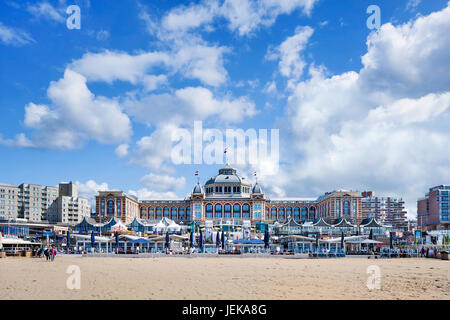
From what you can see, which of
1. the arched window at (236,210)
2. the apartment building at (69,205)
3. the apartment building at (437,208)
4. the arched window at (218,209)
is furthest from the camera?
the apartment building at (69,205)

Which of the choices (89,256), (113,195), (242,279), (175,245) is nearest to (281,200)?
(113,195)

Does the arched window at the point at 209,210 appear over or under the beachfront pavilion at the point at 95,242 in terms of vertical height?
over

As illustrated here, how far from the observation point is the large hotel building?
11675cm

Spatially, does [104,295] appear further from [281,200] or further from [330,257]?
[281,200]

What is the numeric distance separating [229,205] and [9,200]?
70396 millimetres

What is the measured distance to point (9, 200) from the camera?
13900 centimetres

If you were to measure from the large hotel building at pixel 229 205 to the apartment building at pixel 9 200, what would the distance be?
36524 mm

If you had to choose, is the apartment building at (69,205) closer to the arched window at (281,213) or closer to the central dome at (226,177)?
the central dome at (226,177)

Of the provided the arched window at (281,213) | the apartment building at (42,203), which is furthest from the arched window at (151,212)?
the arched window at (281,213)

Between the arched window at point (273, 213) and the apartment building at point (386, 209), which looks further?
the apartment building at point (386, 209)

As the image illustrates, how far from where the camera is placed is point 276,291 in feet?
70.9

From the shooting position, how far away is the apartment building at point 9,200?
13688 cm
